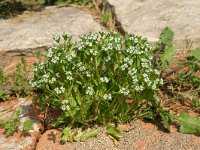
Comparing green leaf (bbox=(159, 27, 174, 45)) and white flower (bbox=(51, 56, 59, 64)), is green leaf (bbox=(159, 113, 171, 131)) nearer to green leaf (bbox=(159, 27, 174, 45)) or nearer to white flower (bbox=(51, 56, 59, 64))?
white flower (bbox=(51, 56, 59, 64))

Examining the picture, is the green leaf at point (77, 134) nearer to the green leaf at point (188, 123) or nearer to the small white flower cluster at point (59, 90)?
the small white flower cluster at point (59, 90)

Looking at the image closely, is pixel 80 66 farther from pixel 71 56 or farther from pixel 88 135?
pixel 88 135

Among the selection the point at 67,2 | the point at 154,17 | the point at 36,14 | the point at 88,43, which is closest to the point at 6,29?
the point at 36,14

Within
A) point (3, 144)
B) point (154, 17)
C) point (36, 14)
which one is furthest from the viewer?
point (36, 14)

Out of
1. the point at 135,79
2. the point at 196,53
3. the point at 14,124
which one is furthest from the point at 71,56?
the point at 196,53

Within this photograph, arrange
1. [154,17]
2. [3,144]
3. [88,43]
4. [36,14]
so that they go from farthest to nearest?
[36,14] < [154,17] < [3,144] < [88,43]

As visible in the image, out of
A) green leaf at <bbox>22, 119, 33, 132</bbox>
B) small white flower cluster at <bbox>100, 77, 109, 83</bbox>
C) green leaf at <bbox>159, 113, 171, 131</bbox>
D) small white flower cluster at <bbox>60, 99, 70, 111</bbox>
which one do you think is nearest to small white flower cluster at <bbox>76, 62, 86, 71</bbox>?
small white flower cluster at <bbox>100, 77, 109, 83</bbox>

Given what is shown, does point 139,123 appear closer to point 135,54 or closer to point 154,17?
point 135,54

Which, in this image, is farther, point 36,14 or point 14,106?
point 36,14
